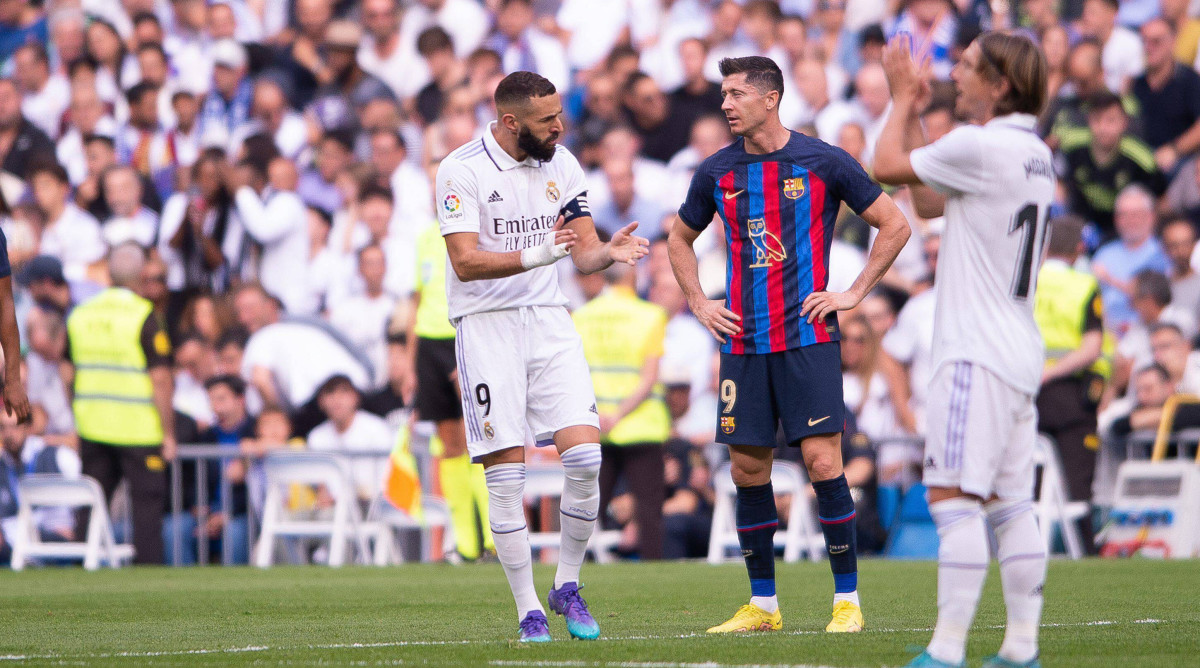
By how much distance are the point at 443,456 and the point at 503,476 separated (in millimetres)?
5559

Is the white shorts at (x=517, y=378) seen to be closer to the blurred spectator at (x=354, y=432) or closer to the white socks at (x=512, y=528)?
the white socks at (x=512, y=528)

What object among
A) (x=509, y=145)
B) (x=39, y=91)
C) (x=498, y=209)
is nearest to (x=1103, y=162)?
(x=509, y=145)

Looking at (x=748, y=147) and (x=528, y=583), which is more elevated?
(x=748, y=147)

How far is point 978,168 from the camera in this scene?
5641 millimetres

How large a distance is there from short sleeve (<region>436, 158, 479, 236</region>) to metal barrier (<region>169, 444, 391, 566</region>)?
700 centimetres

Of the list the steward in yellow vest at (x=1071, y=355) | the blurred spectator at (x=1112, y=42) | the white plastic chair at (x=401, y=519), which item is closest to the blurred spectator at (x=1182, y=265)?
the steward in yellow vest at (x=1071, y=355)

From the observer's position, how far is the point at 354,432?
14695 mm

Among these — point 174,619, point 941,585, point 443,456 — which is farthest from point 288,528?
point 941,585

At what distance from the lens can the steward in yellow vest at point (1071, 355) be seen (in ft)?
42.0

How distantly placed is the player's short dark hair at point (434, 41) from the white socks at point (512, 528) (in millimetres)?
11816

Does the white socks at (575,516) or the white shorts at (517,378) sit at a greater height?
the white shorts at (517,378)

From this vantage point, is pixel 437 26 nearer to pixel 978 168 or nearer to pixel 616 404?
pixel 616 404

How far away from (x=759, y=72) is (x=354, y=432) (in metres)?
7.94

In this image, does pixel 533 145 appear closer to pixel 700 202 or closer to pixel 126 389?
pixel 700 202
